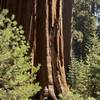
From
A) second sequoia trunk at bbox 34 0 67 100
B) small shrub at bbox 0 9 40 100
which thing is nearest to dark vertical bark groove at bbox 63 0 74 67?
second sequoia trunk at bbox 34 0 67 100

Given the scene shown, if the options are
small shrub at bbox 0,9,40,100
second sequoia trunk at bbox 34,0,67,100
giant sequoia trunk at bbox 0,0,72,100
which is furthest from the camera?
second sequoia trunk at bbox 34,0,67,100

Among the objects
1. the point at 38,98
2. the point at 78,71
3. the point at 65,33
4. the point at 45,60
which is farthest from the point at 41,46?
the point at 65,33

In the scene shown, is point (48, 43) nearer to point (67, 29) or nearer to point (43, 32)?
point (43, 32)

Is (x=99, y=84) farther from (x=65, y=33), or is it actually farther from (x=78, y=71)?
(x=65, y=33)

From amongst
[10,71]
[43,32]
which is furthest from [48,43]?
[10,71]

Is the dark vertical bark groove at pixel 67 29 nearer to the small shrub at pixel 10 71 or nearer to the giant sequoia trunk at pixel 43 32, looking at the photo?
the giant sequoia trunk at pixel 43 32

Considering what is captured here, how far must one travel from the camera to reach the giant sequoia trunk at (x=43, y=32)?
42.0 ft

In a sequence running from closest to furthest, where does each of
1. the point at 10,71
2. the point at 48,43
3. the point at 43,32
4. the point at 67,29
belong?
the point at 10,71 < the point at 43,32 < the point at 48,43 < the point at 67,29

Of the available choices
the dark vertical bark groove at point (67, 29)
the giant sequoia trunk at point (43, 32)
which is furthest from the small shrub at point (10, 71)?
the dark vertical bark groove at point (67, 29)

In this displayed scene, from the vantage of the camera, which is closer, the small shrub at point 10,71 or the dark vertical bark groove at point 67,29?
the small shrub at point 10,71

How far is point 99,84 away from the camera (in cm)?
1366

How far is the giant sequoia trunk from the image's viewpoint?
12797mm

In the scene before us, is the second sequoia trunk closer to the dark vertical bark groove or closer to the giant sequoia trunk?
the giant sequoia trunk

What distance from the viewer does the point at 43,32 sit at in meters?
13.0
